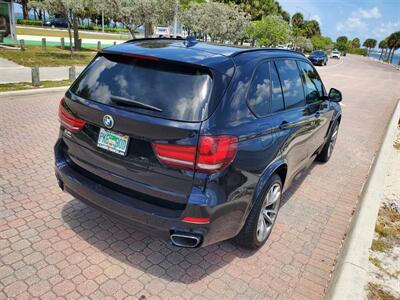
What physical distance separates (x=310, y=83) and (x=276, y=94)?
1.39 meters

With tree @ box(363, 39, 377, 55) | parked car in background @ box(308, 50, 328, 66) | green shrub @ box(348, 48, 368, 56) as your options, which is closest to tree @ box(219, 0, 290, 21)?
parked car in background @ box(308, 50, 328, 66)

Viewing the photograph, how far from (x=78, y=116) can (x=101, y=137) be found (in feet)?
1.16

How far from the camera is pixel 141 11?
17.5 meters

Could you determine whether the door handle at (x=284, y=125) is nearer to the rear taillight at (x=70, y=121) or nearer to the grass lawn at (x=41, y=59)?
the rear taillight at (x=70, y=121)

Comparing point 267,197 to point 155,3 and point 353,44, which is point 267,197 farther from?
point 353,44

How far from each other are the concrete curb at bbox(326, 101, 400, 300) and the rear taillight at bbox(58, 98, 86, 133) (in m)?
2.57

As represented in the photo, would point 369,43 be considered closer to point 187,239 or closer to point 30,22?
point 30,22

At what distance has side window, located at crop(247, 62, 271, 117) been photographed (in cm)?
286

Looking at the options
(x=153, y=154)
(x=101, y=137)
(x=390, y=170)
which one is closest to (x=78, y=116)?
(x=101, y=137)

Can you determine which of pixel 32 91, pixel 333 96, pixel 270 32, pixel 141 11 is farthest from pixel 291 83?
pixel 270 32

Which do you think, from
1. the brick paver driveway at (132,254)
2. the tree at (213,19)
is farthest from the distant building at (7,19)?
the brick paver driveway at (132,254)

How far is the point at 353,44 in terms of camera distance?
123250mm

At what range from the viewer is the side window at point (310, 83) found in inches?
166

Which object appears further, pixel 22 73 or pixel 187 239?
pixel 22 73
